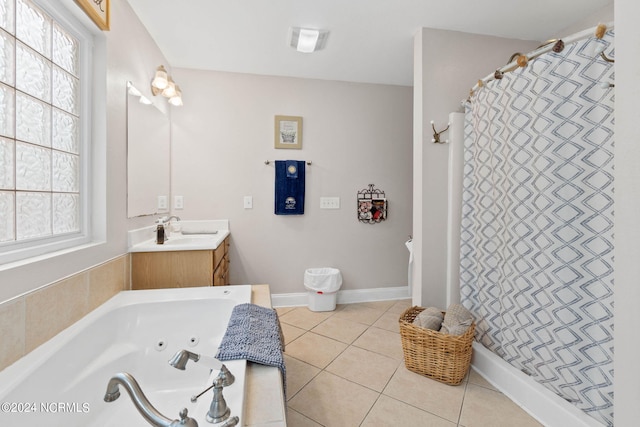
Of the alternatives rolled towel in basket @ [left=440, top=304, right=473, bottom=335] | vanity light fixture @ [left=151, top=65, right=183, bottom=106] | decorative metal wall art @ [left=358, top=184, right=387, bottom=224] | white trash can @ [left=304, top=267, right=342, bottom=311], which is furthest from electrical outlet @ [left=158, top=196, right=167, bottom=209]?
rolled towel in basket @ [left=440, top=304, right=473, bottom=335]

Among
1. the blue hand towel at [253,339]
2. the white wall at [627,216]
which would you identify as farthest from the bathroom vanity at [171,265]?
the white wall at [627,216]

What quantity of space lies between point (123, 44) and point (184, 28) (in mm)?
525

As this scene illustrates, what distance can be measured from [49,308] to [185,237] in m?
1.26

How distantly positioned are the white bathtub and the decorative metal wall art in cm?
165

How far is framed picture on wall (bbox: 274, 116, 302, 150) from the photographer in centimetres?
276

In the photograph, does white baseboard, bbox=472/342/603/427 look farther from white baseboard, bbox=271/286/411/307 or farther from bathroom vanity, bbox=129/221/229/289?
bathroom vanity, bbox=129/221/229/289

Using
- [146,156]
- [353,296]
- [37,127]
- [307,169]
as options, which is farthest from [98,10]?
[353,296]

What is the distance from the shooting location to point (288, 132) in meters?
2.78

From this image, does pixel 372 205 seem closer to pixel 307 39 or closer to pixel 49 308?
pixel 307 39

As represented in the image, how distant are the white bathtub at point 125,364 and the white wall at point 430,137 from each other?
1.29 meters

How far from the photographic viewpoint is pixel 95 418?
108cm

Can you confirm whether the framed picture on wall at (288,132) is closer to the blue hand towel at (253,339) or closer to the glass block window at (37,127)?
the glass block window at (37,127)

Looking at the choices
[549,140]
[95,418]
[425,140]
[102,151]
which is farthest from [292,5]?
[95,418]

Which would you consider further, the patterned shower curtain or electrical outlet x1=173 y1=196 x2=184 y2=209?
electrical outlet x1=173 y1=196 x2=184 y2=209
